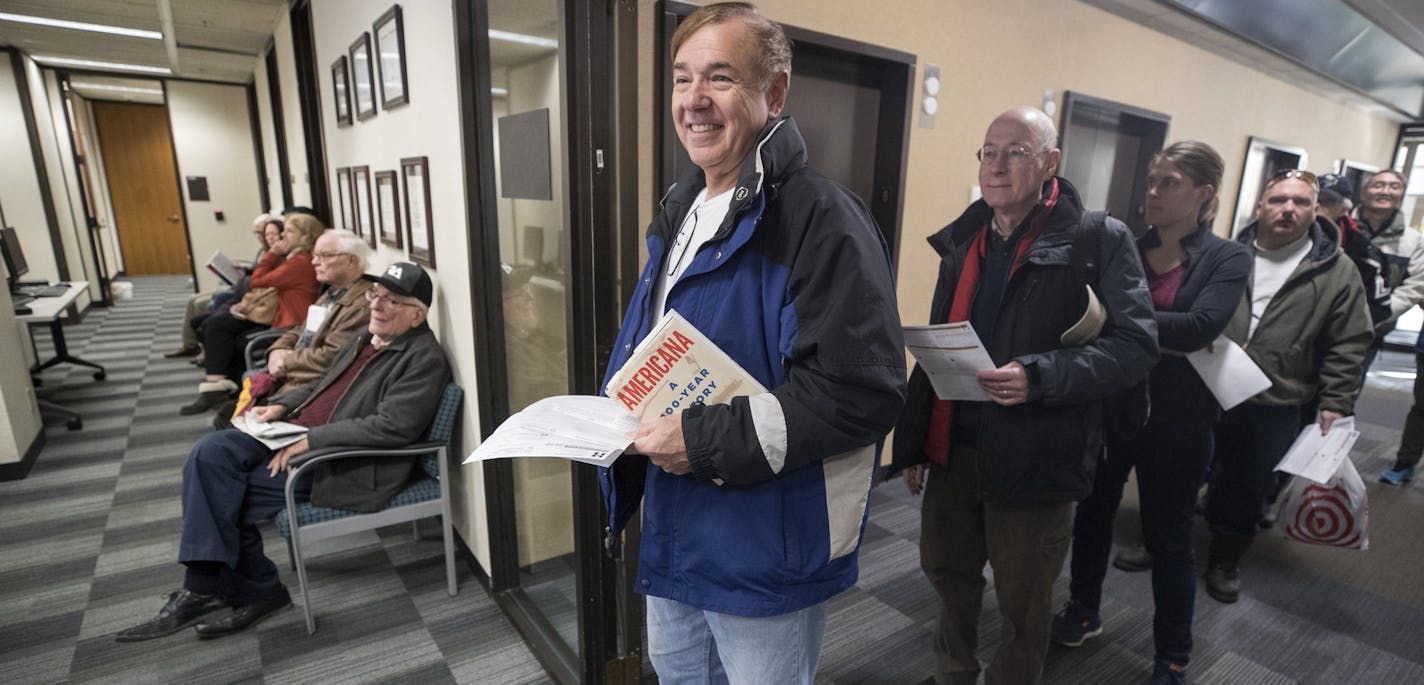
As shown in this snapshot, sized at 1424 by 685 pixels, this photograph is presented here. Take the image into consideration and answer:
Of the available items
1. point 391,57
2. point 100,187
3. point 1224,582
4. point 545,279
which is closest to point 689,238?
point 545,279

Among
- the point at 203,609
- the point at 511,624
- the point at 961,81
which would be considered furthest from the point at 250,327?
the point at 961,81

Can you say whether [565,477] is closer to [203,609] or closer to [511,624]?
[511,624]

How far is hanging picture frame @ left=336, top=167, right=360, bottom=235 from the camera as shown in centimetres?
371

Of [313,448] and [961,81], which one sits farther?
[961,81]

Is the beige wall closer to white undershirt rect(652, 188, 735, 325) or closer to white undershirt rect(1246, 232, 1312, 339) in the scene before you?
white undershirt rect(652, 188, 735, 325)

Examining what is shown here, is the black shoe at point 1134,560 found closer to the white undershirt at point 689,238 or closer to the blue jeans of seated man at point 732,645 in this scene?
the blue jeans of seated man at point 732,645

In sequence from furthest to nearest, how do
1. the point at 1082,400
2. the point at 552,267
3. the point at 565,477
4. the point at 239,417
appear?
the point at 239,417 → the point at 565,477 → the point at 552,267 → the point at 1082,400

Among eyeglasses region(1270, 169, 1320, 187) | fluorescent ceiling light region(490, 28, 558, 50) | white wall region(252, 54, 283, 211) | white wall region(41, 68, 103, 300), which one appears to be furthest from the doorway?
white wall region(41, 68, 103, 300)

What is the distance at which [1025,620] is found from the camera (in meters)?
1.51

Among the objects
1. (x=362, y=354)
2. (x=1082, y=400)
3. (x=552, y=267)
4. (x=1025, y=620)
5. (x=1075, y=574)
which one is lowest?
(x=1075, y=574)

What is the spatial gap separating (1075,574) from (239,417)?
286 centimetres

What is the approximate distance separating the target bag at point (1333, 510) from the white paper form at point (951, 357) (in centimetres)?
145

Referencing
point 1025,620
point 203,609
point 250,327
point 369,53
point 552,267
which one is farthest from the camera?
point 250,327

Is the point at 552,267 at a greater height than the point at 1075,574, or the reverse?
the point at 552,267
